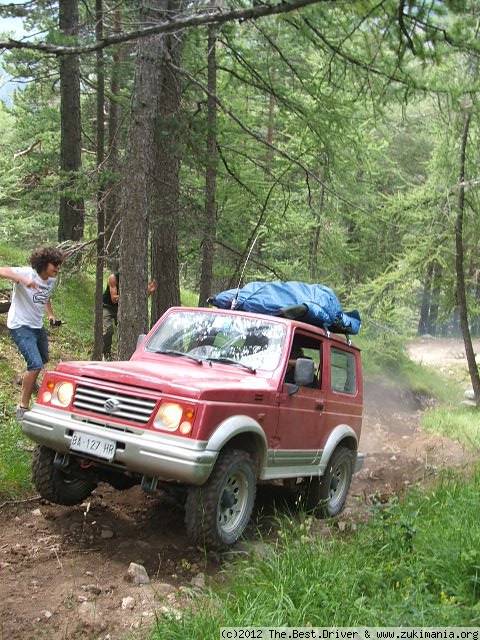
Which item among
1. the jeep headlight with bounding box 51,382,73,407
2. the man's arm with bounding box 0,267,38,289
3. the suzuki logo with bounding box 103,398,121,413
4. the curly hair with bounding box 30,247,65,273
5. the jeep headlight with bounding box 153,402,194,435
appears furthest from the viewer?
the curly hair with bounding box 30,247,65,273

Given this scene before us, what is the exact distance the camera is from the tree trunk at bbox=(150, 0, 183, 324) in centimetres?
978

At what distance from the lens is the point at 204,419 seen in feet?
15.1

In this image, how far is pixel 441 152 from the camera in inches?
659

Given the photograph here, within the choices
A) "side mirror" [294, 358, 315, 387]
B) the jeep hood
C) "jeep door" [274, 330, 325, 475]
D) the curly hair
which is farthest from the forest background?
"side mirror" [294, 358, 315, 387]

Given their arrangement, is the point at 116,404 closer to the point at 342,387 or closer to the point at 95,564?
the point at 95,564

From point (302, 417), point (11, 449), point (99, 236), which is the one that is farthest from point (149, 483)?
point (99, 236)

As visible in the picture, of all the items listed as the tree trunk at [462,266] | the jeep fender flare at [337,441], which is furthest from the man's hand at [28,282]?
the tree trunk at [462,266]

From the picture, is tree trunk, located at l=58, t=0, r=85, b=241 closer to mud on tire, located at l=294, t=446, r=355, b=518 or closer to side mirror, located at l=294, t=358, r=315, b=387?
mud on tire, located at l=294, t=446, r=355, b=518

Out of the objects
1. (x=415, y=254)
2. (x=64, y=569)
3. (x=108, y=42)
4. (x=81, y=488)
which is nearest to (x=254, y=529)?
(x=81, y=488)

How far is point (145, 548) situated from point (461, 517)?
2682 mm

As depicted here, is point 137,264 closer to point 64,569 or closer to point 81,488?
point 81,488

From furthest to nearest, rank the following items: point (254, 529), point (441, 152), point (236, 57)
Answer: point (441, 152) < point (236, 57) < point (254, 529)

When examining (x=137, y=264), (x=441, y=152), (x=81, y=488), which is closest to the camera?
(x=81, y=488)

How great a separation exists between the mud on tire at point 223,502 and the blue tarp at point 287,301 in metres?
2.10
